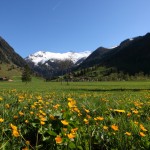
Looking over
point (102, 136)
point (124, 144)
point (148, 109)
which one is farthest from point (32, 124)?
point (148, 109)

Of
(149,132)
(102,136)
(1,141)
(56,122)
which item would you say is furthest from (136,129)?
(1,141)

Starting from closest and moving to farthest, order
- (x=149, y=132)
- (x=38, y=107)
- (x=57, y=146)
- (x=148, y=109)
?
(x=57, y=146)
(x=149, y=132)
(x=38, y=107)
(x=148, y=109)

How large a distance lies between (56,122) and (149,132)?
5.40ft

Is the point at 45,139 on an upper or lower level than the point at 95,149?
upper

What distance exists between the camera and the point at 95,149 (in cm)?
435

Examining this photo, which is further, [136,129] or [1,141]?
[136,129]

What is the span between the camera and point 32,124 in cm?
443

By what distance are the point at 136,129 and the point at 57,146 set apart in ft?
5.67

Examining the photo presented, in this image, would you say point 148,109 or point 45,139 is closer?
point 45,139

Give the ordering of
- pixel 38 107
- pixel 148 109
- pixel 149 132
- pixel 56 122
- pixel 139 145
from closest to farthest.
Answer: pixel 139 145 < pixel 56 122 < pixel 149 132 < pixel 38 107 < pixel 148 109

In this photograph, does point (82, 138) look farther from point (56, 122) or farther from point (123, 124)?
point (123, 124)

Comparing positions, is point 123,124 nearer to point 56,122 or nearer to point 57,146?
point 56,122

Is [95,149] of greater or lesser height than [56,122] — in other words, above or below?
below

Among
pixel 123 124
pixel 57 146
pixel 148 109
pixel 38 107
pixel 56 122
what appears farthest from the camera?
pixel 148 109
